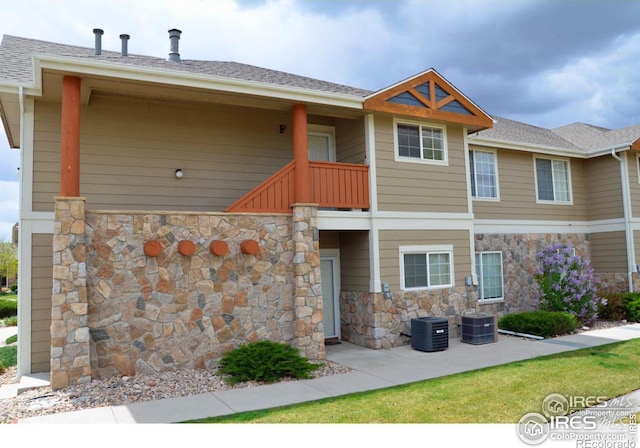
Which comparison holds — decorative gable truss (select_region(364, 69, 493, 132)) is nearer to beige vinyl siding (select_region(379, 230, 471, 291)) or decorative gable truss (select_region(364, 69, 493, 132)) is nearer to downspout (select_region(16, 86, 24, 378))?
beige vinyl siding (select_region(379, 230, 471, 291))

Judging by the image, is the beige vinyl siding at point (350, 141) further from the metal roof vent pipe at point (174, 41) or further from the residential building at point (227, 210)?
the metal roof vent pipe at point (174, 41)

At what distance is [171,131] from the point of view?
977 centimetres

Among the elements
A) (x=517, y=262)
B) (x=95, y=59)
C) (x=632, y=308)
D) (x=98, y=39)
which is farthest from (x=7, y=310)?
(x=632, y=308)

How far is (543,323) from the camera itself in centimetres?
1120

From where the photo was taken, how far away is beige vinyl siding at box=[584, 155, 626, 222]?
14.8 meters

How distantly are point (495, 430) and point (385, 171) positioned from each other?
6.47m

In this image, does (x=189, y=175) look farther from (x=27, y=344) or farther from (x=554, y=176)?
(x=554, y=176)

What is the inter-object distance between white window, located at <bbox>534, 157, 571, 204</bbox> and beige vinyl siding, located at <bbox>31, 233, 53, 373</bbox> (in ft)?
43.5

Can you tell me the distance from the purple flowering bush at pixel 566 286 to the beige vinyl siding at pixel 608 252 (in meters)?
2.48

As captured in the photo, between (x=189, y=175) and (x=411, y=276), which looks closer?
(x=189, y=175)

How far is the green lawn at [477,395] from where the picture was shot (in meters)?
5.66

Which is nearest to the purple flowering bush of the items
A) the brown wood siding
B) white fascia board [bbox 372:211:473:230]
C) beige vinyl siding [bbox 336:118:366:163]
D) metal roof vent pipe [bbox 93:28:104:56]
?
white fascia board [bbox 372:211:473:230]

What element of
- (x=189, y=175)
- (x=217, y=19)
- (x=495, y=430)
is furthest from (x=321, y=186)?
(x=495, y=430)

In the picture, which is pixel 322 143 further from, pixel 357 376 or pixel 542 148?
pixel 542 148
